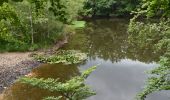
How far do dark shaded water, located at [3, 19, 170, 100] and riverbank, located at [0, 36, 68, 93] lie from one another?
0.87 metres

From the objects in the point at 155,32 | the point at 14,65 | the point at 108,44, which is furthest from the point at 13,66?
the point at 155,32

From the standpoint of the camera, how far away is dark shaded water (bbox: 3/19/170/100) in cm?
2791

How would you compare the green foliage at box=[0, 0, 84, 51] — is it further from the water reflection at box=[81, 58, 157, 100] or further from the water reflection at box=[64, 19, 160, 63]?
the water reflection at box=[81, 58, 157, 100]

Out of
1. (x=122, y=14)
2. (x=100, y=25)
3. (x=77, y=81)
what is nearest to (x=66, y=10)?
(x=100, y=25)

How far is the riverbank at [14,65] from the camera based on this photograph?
3140 centimetres

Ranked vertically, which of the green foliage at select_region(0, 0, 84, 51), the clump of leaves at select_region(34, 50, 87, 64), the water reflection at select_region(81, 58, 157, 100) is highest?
the green foliage at select_region(0, 0, 84, 51)

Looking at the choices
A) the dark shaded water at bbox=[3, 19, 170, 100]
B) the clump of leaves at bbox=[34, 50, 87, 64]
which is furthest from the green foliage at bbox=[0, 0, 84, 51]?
the clump of leaves at bbox=[34, 50, 87, 64]

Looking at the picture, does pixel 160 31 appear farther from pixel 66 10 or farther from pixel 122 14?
pixel 122 14

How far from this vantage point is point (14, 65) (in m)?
35.9

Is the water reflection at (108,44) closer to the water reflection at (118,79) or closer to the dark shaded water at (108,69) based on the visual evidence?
the dark shaded water at (108,69)

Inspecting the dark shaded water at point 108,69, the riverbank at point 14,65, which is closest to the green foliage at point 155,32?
the dark shaded water at point 108,69

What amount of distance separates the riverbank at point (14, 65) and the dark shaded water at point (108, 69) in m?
0.87

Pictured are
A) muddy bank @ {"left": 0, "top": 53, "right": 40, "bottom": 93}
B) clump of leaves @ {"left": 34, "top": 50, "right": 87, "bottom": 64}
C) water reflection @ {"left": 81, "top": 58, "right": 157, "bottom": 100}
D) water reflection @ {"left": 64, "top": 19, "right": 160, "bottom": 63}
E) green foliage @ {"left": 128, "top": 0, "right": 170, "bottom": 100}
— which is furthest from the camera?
water reflection @ {"left": 64, "top": 19, "right": 160, "bottom": 63}

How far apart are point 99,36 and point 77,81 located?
135 feet
